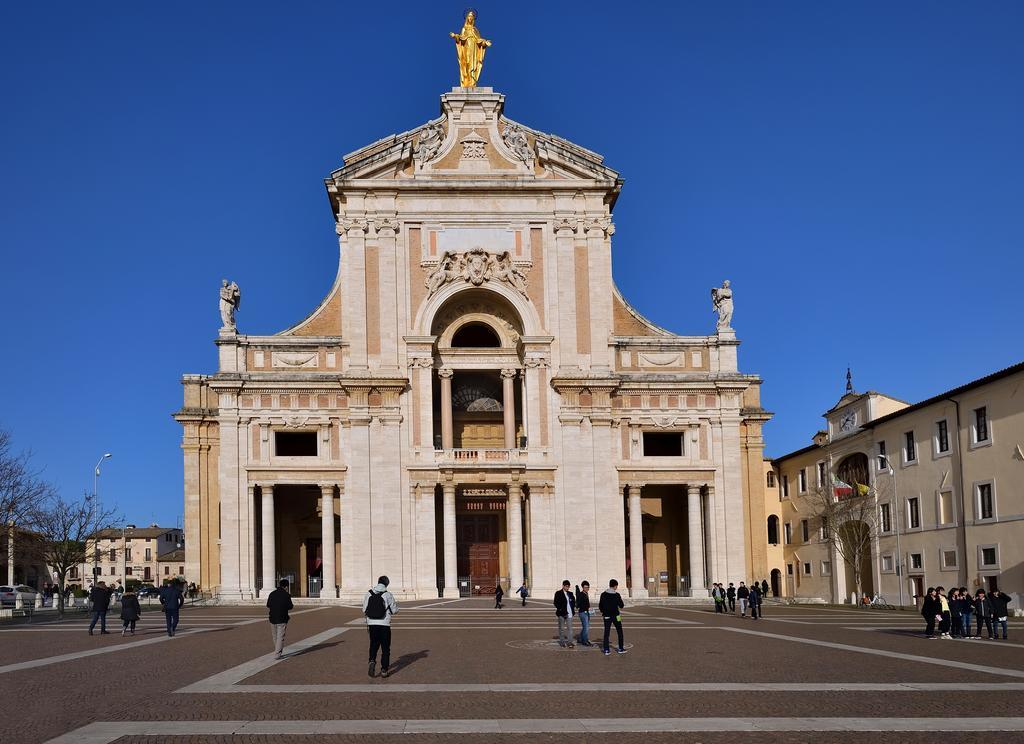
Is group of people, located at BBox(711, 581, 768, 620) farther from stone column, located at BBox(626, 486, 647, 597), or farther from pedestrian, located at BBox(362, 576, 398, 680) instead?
pedestrian, located at BBox(362, 576, 398, 680)

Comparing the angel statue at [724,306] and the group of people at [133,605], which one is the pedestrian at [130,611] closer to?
the group of people at [133,605]

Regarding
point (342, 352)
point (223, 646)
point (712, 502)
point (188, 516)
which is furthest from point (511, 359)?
point (223, 646)

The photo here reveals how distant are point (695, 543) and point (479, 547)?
38.0ft

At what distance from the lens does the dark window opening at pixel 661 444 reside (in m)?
64.2

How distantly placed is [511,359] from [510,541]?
965 centimetres

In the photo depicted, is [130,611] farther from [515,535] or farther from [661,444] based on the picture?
[661,444]

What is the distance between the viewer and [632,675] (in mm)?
20609

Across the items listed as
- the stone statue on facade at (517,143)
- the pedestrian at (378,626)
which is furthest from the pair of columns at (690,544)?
the pedestrian at (378,626)

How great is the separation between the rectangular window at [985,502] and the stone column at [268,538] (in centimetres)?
3377

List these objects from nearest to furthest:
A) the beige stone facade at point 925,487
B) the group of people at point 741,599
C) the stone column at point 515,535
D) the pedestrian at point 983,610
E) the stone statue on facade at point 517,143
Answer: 1. the pedestrian at point 983,610
2. the group of people at point 741,599
3. the beige stone facade at point 925,487
4. the stone column at point 515,535
5. the stone statue on facade at point 517,143

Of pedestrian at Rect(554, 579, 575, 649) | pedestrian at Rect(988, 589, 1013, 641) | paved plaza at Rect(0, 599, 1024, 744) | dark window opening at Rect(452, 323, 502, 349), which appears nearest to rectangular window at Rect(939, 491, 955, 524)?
pedestrian at Rect(988, 589, 1013, 641)

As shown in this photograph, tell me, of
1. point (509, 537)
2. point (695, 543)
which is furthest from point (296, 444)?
point (695, 543)

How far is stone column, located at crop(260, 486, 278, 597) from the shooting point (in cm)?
5897

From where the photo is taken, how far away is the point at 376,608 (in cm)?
2036
